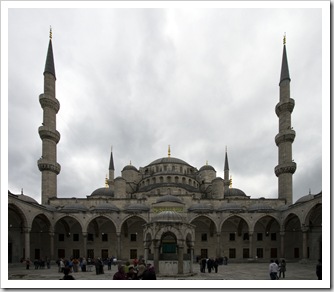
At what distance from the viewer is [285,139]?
34344mm

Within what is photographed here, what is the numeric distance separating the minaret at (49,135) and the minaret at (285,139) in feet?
88.3

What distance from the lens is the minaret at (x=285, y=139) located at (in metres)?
34.1

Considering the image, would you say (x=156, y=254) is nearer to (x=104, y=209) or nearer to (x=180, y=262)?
(x=180, y=262)

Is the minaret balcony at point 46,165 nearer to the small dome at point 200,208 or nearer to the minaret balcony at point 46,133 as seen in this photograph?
the minaret balcony at point 46,133

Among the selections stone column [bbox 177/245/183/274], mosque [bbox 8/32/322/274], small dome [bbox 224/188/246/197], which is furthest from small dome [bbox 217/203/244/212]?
stone column [bbox 177/245/183/274]

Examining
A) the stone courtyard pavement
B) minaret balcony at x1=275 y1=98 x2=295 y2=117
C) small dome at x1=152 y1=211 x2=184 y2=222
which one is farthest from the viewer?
minaret balcony at x1=275 y1=98 x2=295 y2=117

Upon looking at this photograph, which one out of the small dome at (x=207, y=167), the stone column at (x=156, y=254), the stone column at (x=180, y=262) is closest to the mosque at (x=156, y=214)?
the small dome at (x=207, y=167)

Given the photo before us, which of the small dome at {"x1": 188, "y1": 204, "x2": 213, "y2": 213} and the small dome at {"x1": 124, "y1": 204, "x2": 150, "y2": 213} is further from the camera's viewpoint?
the small dome at {"x1": 188, "y1": 204, "x2": 213, "y2": 213}

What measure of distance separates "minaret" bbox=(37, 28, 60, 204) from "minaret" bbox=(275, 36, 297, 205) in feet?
88.3

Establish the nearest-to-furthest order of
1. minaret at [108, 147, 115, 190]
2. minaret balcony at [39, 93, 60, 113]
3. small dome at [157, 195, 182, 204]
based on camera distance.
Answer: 1. small dome at [157, 195, 182, 204]
2. minaret balcony at [39, 93, 60, 113]
3. minaret at [108, 147, 115, 190]

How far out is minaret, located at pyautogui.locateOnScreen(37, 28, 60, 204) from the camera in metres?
33.7

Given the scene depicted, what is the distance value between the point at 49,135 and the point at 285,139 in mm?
27852

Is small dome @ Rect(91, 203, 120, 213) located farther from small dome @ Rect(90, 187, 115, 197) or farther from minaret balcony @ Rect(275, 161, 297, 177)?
minaret balcony @ Rect(275, 161, 297, 177)

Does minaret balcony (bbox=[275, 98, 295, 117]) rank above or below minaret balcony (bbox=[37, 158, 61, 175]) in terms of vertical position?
above
